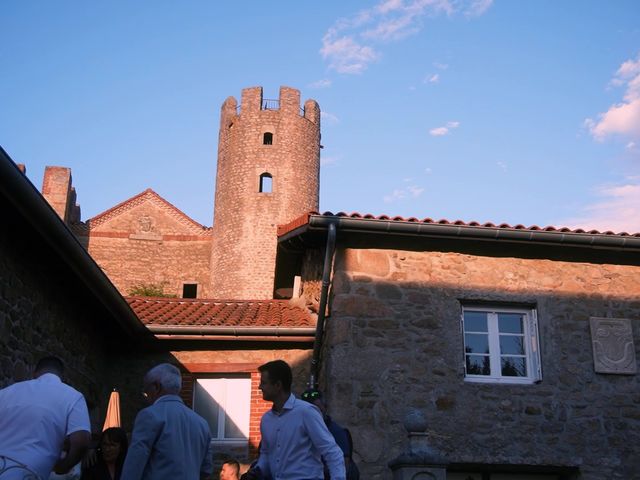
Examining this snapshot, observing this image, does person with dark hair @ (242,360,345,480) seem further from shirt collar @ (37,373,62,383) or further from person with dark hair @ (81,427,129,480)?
shirt collar @ (37,373,62,383)

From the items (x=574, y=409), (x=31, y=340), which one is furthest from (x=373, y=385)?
(x=31, y=340)

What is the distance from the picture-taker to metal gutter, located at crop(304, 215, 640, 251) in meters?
9.11

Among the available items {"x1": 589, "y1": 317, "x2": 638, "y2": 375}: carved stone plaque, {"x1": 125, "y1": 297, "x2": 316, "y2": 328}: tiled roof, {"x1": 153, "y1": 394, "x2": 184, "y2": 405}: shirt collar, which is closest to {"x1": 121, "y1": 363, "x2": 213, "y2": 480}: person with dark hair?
{"x1": 153, "y1": 394, "x2": 184, "y2": 405}: shirt collar

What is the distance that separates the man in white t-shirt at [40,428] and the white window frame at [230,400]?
19.3ft

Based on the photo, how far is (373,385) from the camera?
29.2ft

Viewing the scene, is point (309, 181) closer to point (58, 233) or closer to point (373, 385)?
point (373, 385)

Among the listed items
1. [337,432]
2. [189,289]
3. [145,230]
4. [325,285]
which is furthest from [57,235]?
[145,230]

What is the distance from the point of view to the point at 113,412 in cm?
916

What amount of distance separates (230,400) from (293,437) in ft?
18.9

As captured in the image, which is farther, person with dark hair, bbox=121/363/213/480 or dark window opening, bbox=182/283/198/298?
dark window opening, bbox=182/283/198/298

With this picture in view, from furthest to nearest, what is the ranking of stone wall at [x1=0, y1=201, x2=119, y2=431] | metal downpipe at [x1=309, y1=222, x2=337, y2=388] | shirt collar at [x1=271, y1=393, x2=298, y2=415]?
1. metal downpipe at [x1=309, y1=222, x2=337, y2=388]
2. stone wall at [x1=0, y1=201, x2=119, y2=431]
3. shirt collar at [x1=271, y1=393, x2=298, y2=415]

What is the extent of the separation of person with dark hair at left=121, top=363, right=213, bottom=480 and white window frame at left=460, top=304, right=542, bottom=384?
561 cm

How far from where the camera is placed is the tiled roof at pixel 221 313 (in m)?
9.88

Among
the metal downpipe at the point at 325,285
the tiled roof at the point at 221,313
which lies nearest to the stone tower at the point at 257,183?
the tiled roof at the point at 221,313
